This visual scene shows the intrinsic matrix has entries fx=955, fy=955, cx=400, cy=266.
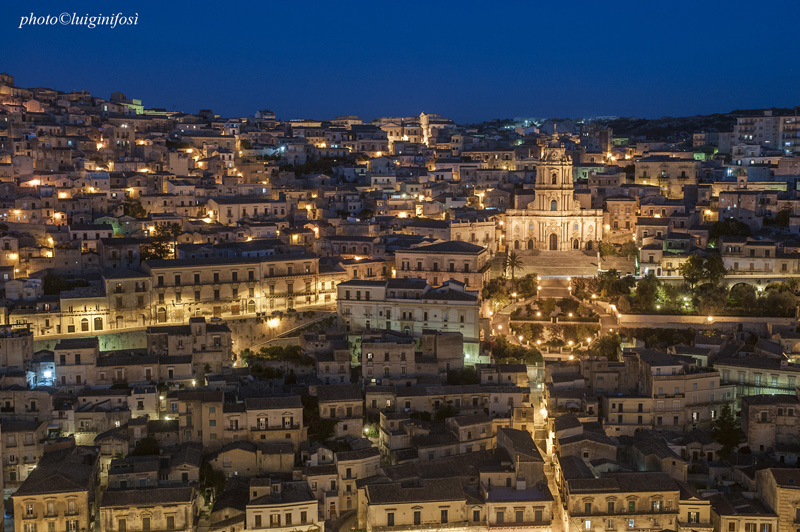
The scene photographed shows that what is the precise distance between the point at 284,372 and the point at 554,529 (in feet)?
33.8

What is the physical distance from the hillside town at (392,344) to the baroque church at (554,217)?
13 centimetres

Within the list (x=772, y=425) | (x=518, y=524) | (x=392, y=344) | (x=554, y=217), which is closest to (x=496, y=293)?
(x=392, y=344)

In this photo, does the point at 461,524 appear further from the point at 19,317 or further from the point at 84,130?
the point at 84,130

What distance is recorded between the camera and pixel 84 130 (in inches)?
1977

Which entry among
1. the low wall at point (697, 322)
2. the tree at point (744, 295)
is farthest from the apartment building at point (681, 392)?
the tree at point (744, 295)

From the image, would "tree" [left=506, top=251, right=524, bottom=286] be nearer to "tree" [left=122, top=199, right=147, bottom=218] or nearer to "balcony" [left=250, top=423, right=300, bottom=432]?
"balcony" [left=250, top=423, right=300, bottom=432]

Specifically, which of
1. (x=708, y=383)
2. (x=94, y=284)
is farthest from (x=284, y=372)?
(x=708, y=383)

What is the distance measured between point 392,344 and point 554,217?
1634 centimetres

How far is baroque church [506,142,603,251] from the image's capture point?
42531 mm

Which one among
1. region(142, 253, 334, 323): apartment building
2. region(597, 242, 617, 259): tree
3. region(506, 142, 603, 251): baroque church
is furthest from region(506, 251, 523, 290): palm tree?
region(142, 253, 334, 323): apartment building

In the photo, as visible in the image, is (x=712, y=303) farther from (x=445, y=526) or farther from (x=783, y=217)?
(x=445, y=526)

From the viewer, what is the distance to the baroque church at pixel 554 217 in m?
42.5

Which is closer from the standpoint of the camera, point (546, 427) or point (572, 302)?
point (546, 427)

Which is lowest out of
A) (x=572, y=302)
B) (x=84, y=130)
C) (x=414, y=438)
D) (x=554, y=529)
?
(x=554, y=529)
